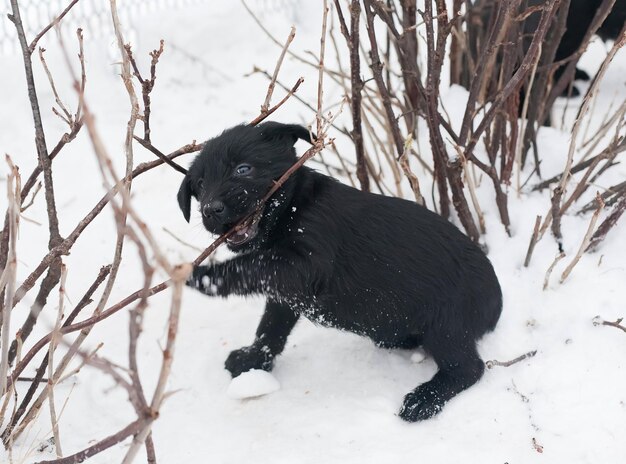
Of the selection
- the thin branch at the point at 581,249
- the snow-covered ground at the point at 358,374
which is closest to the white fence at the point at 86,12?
the snow-covered ground at the point at 358,374

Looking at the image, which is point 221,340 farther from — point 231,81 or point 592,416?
point 231,81

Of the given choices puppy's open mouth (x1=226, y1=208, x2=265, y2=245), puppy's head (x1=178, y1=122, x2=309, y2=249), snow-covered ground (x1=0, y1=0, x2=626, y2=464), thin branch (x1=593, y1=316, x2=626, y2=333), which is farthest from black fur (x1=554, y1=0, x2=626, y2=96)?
puppy's open mouth (x1=226, y1=208, x2=265, y2=245)

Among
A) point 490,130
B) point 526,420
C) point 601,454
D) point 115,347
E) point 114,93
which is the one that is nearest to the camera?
point 601,454

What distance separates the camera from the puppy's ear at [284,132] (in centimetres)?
286

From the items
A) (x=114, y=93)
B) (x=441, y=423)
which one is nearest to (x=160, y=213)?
(x=114, y=93)

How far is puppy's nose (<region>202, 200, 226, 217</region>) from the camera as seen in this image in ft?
8.52

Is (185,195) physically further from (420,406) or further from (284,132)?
(420,406)

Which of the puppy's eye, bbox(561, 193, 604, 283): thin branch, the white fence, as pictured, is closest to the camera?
the puppy's eye

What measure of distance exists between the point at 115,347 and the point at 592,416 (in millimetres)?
1930

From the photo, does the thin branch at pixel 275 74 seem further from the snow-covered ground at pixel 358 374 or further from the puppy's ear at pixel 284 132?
the snow-covered ground at pixel 358 374

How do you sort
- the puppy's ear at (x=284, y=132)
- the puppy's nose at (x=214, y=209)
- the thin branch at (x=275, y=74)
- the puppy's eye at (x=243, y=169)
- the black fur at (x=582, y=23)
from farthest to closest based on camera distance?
1. the black fur at (x=582, y=23)
2. the puppy's ear at (x=284, y=132)
3. the puppy's eye at (x=243, y=169)
4. the puppy's nose at (x=214, y=209)
5. the thin branch at (x=275, y=74)

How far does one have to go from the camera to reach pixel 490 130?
3832 mm

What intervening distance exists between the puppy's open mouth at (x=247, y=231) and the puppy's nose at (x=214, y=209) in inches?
4.3

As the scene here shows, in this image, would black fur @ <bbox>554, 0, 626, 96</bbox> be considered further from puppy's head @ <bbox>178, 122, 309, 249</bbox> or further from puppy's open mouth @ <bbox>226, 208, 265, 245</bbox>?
puppy's open mouth @ <bbox>226, 208, 265, 245</bbox>
